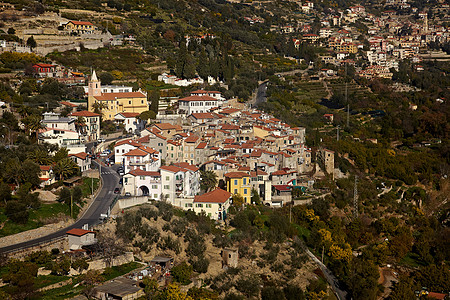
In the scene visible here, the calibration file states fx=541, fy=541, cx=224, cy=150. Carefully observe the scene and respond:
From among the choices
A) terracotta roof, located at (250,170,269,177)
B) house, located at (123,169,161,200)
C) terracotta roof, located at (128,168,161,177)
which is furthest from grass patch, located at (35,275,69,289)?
terracotta roof, located at (250,170,269,177)

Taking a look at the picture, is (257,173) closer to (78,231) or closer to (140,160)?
(140,160)

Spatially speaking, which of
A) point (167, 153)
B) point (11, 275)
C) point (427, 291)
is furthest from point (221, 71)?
point (11, 275)

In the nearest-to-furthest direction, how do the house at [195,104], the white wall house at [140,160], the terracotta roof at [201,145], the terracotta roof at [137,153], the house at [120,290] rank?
1. the house at [120,290]
2. the white wall house at [140,160]
3. the terracotta roof at [137,153]
4. the terracotta roof at [201,145]
5. the house at [195,104]

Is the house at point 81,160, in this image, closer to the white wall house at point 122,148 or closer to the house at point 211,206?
the white wall house at point 122,148

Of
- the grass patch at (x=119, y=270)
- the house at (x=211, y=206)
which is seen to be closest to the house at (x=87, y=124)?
the house at (x=211, y=206)

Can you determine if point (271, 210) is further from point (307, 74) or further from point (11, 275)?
point (307, 74)
